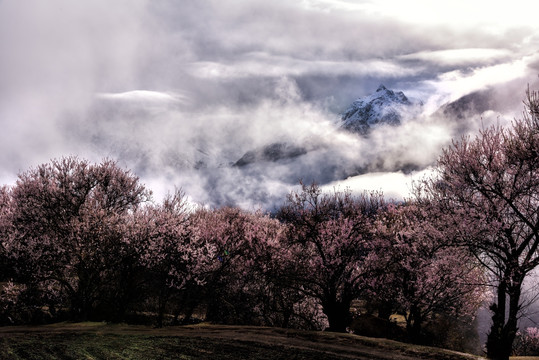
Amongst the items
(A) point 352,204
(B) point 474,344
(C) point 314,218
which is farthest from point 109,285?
(B) point 474,344

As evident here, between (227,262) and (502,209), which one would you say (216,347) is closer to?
(502,209)

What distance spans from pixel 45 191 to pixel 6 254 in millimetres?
7044

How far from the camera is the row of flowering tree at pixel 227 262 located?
25.9 metres

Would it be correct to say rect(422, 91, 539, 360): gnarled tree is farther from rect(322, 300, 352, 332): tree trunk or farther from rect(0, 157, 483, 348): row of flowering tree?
rect(322, 300, 352, 332): tree trunk

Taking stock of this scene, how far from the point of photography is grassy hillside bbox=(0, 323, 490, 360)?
11.0m

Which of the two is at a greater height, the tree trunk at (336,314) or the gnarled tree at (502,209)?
the gnarled tree at (502,209)

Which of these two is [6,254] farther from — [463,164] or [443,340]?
[443,340]

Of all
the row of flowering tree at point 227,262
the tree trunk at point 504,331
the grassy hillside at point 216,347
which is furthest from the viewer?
the row of flowering tree at point 227,262

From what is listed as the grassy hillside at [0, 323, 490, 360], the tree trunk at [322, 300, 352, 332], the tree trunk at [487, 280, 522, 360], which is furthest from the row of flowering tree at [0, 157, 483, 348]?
the grassy hillside at [0, 323, 490, 360]

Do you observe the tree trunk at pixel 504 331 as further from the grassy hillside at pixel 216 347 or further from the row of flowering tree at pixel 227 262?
the grassy hillside at pixel 216 347

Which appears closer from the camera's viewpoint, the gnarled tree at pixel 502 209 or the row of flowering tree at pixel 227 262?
the gnarled tree at pixel 502 209

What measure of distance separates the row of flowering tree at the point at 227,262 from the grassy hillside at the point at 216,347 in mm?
8505

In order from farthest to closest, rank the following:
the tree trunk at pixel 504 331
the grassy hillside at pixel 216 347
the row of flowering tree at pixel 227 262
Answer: the row of flowering tree at pixel 227 262 < the tree trunk at pixel 504 331 < the grassy hillside at pixel 216 347

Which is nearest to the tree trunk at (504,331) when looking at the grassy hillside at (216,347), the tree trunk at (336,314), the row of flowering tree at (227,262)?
the row of flowering tree at (227,262)
